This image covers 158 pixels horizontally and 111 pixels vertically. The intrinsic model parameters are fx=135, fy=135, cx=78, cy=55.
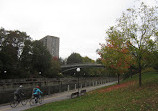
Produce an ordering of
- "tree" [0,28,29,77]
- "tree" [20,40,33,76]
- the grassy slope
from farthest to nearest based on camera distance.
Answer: "tree" [20,40,33,76], "tree" [0,28,29,77], the grassy slope

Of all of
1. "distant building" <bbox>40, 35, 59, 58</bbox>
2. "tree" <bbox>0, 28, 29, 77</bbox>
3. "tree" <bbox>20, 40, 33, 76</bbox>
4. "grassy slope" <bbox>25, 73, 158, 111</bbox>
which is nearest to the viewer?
"grassy slope" <bbox>25, 73, 158, 111</bbox>

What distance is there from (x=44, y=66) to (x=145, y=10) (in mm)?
36448

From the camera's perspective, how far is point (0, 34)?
103 feet

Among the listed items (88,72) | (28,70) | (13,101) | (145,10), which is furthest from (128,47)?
(88,72)

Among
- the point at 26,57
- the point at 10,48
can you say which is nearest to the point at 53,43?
the point at 26,57

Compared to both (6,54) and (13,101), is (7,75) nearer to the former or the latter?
(6,54)

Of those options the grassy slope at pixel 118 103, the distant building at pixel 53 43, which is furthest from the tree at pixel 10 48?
the distant building at pixel 53 43

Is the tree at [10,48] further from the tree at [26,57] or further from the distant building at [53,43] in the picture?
the distant building at [53,43]

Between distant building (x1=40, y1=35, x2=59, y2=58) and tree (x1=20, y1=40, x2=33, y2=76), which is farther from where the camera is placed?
distant building (x1=40, y1=35, x2=59, y2=58)

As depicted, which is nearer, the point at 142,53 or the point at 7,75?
the point at 142,53

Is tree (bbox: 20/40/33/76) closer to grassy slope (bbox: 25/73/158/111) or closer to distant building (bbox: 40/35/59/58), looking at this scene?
grassy slope (bbox: 25/73/158/111)

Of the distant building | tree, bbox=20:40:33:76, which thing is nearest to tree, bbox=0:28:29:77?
tree, bbox=20:40:33:76

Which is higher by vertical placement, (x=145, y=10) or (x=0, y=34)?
(x=0, y=34)

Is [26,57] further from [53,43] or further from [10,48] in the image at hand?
[53,43]
